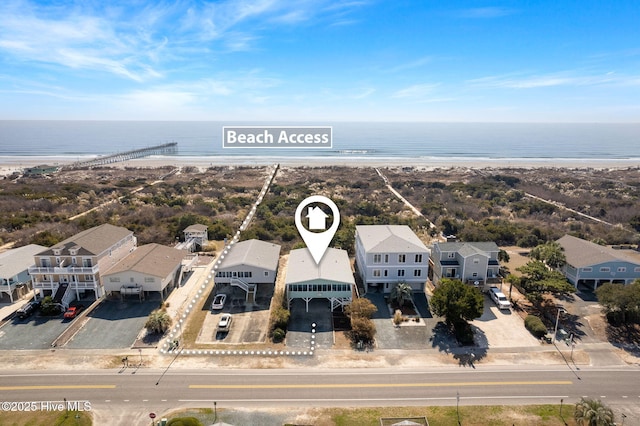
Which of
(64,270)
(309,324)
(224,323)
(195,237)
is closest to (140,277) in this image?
(64,270)

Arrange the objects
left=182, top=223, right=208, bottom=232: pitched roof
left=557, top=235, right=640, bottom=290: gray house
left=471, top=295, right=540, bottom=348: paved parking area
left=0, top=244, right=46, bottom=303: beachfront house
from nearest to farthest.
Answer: left=471, top=295, right=540, bottom=348: paved parking area < left=0, top=244, right=46, bottom=303: beachfront house < left=557, top=235, right=640, bottom=290: gray house < left=182, top=223, right=208, bottom=232: pitched roof

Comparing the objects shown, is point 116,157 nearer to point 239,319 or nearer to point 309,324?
point 239,319

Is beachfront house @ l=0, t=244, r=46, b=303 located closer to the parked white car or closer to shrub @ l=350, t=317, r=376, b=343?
the parked white car

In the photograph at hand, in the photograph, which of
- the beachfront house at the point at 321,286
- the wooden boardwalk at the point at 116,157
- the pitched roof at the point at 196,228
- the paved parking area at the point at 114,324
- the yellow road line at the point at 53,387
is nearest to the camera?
the yellow road line at the point at 53,387

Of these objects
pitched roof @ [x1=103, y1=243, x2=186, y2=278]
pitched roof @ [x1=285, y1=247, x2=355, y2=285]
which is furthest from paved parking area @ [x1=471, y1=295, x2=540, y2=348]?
pitched roof @ [x1=103, y1=243, x2=186, y2=278]

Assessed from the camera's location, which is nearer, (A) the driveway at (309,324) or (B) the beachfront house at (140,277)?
(A) the driveway at (309,324)

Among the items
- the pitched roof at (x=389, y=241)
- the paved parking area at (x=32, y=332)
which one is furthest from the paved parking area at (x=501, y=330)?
the paved parking area at (x=32, y=332)

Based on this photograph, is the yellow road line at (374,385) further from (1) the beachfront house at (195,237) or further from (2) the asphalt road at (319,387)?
(1) the beachfront house at (195,237)

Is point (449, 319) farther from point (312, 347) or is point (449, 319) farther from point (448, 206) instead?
point (448, 206)
